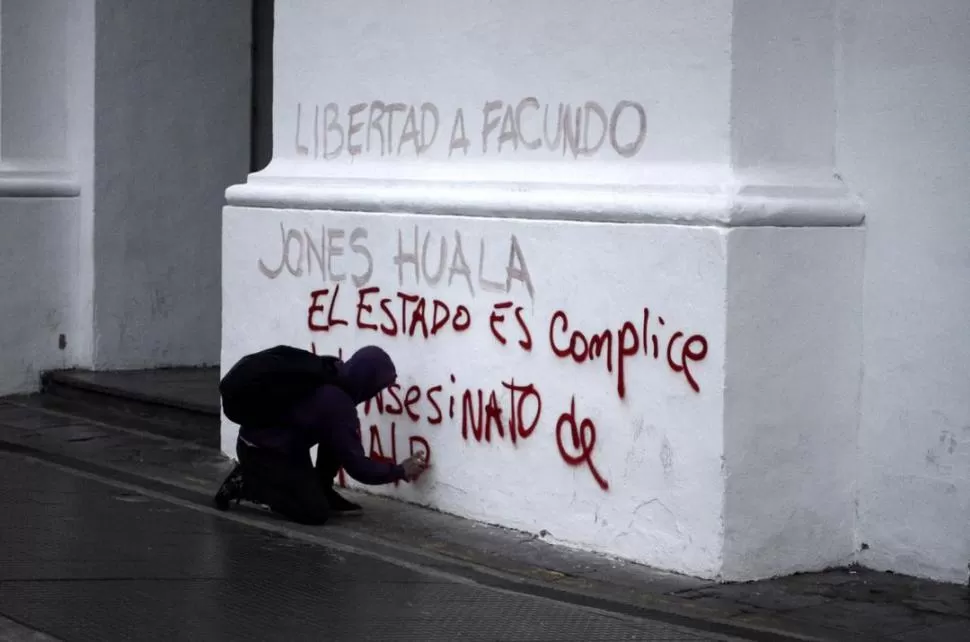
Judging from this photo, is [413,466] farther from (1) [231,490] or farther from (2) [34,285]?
(2) [34,285]

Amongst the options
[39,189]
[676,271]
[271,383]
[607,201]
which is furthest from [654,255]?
[39,189]

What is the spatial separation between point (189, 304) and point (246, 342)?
3058mm

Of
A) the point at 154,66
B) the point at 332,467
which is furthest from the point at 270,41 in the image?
the point at 332,467

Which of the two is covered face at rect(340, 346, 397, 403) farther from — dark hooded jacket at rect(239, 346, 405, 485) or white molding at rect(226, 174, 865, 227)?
white molding at rect(226, 174, 865, 227)

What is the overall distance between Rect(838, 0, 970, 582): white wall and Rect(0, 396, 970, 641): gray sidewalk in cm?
33

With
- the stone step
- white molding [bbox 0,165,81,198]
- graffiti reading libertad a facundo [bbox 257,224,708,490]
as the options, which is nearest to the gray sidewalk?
graffiti reading libertad a facundo [bbox 257,224,708,490]

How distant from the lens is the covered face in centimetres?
804

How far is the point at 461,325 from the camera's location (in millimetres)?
8102

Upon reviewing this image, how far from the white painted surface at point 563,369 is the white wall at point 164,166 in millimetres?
3367

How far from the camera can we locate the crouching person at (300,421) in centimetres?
784

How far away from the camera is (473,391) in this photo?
26.4 feet

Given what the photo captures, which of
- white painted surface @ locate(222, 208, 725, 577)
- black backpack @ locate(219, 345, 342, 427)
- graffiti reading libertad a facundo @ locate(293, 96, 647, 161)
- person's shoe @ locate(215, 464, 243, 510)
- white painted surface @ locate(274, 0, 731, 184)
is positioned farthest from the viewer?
person's shoe @ locate(215, 464, 243, 510)

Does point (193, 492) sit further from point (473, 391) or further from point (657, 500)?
point (657, 500)

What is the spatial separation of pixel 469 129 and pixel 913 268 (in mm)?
2460
